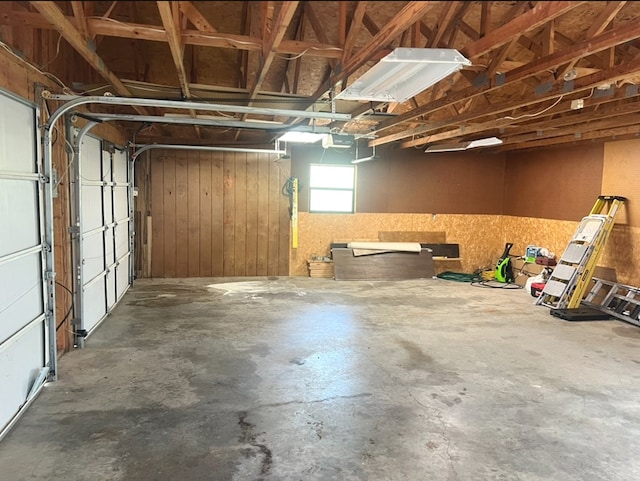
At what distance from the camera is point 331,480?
239 cm

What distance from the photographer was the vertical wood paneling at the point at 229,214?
8.00 meters

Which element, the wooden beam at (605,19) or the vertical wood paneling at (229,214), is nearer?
the wooden beam at (605,19)

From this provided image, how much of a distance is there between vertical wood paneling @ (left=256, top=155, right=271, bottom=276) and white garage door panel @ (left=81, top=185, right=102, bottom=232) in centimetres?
341

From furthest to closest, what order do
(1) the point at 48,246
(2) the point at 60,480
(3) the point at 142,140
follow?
(3) the point at 142,140 → (1) the point at 48,246 → (2) the point at 60,480

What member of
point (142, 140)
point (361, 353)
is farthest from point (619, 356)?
point (142, 140)

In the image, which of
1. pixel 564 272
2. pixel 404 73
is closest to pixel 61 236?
pixel 404 73

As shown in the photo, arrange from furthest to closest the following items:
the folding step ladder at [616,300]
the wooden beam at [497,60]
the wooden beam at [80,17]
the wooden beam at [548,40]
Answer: the folding step ladder at [616,300], the wooden beam at [497,60], the wooden beam at [548,40], the wooden beam at [80,17]

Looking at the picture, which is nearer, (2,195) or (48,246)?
(2,195)

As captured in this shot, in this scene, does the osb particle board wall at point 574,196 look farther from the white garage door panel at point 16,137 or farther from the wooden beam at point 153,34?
the white garage door panel at point 16,137

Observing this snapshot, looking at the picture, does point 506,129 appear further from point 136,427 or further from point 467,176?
point 136,427

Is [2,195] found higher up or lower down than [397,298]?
higher up

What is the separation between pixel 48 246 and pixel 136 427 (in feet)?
4.88

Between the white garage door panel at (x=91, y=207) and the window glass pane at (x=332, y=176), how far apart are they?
422cm

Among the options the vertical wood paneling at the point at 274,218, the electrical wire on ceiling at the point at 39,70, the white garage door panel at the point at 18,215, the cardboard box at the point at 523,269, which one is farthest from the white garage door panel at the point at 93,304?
the cardboard box at the point at 523,269
